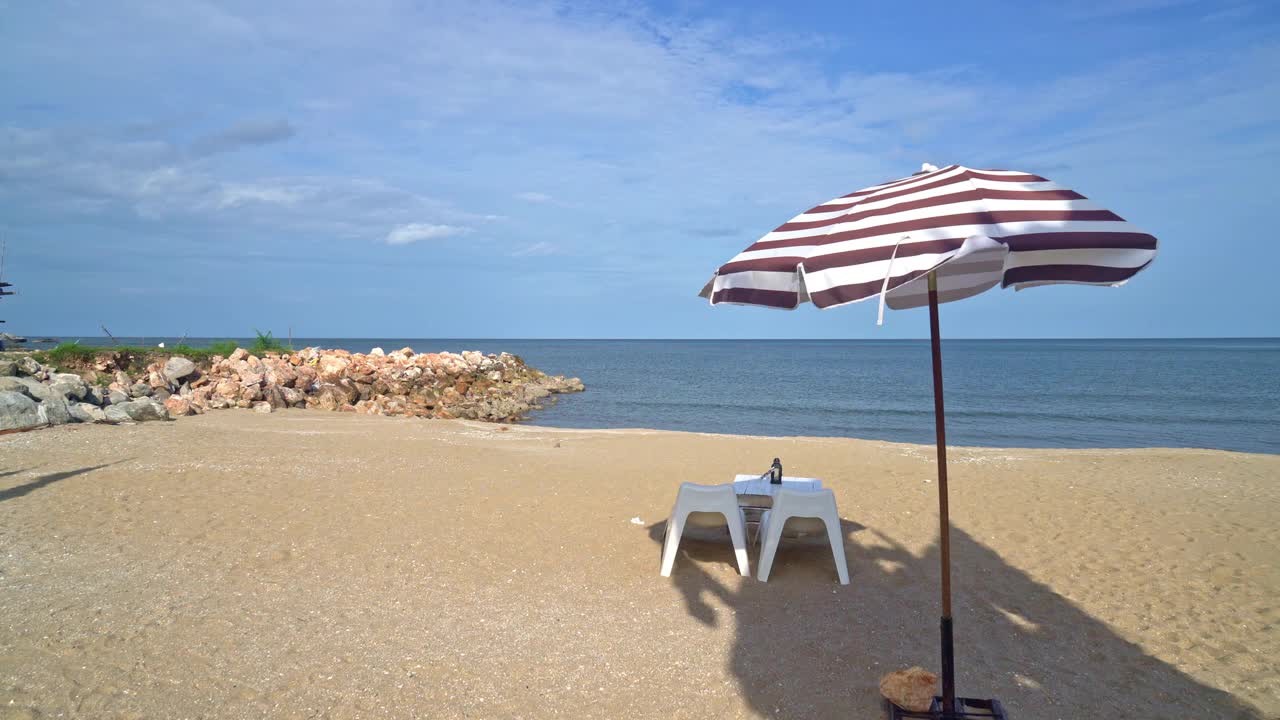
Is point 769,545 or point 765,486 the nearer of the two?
point 769,545

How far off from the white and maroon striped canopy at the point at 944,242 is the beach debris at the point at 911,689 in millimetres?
1936

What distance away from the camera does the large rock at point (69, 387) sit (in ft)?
42.2

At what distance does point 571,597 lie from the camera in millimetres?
5574

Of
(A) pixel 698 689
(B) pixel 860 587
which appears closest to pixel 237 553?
(A) pixel 698 689

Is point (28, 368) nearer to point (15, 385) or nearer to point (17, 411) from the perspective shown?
point (15, 385)

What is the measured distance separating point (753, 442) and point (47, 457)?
10.4m

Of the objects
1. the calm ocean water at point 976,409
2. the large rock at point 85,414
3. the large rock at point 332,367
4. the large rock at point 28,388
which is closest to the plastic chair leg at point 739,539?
the large rock at point 85,414

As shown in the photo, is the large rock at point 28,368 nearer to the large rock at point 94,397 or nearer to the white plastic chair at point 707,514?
the large rock at point 94,397

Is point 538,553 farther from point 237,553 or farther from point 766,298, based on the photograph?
point 766,298

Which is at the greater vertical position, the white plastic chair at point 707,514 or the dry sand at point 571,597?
the white plastic chair at point 707,514

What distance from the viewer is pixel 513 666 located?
14.4 feet

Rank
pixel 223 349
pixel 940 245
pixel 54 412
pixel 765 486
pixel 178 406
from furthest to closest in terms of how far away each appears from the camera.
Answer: pixel 223 349 < pixel 178 406 < pixel 54 412 < pixel 765 486 < pixel 940 245

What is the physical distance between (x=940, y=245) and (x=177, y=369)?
20.0 meters

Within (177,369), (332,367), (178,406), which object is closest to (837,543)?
(178,406)
